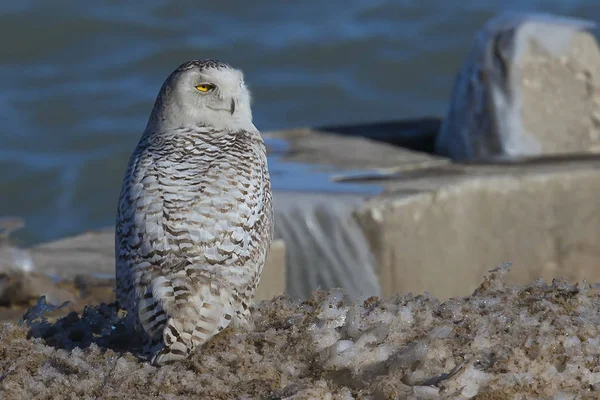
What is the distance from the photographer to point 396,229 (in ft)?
24.3

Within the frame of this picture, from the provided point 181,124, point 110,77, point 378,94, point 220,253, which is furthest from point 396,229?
point 110,77

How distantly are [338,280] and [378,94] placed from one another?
1060 cm

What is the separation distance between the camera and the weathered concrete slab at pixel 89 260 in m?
6.41

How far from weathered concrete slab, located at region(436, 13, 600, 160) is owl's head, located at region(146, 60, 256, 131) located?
4715mm

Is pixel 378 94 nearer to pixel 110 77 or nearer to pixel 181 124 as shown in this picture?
pixel 110 77

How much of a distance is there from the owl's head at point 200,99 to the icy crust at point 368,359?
873 mm

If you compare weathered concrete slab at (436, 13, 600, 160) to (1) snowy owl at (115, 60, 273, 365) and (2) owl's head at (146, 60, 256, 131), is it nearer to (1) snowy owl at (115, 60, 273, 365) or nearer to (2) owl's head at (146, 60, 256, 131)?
(2) owl's head at (146, 60, 256, 131)

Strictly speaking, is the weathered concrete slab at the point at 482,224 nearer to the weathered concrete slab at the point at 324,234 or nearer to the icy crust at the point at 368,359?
the weathered concrete slab at the point at 324,234

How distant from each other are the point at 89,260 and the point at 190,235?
3059 mm

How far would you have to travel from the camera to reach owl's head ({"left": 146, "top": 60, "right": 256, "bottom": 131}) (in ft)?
14.6

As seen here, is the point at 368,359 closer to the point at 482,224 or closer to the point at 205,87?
the point at 205,87

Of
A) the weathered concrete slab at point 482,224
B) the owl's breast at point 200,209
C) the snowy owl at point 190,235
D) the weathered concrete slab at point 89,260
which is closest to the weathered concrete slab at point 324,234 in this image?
the weathered concrete slab at point 482,224

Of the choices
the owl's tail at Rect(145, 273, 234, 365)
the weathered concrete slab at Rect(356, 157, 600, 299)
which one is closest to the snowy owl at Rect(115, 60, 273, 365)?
the owl's tail at Rect(145, 273, 234, 365)

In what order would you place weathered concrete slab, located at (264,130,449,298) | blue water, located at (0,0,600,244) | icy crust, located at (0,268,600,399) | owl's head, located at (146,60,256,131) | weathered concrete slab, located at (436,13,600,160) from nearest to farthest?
icy crust, located at (0,268,600,399) < owl's head, located at (146,60,256,131) < weathered concrete slab, located at (264,130,449,298) < weathered concrete slab, located at (436,13,600,160) < blue water, located at (0,0,600,244)
